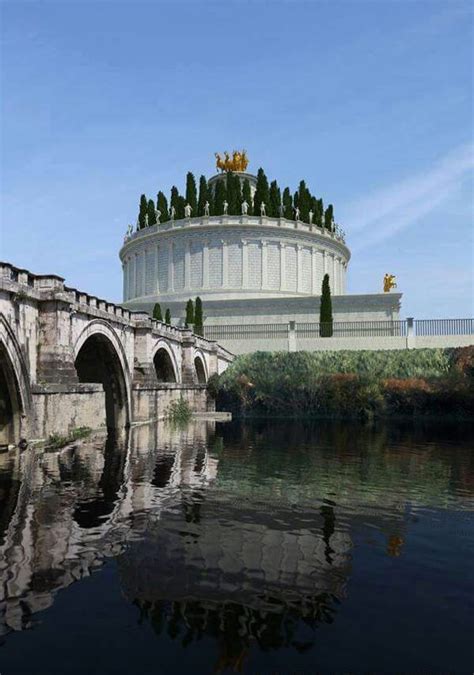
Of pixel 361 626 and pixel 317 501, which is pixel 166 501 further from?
pixel 361 626

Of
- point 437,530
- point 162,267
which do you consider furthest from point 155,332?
point 162,267

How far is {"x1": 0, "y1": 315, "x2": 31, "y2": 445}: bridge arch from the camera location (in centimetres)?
1619

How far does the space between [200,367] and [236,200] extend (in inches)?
1216

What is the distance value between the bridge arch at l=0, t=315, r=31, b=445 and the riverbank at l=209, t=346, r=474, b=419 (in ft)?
82.4

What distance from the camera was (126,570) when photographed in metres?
7.27

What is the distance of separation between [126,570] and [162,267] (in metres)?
62.3

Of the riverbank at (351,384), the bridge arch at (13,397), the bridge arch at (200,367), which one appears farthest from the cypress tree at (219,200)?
the bridge arch at (13,397)

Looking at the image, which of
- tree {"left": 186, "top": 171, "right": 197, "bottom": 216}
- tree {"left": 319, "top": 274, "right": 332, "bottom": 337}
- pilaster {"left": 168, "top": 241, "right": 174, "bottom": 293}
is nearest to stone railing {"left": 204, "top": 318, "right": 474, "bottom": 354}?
tree {"left": 319, "top": 274, "right": 332, "bottom": 337}

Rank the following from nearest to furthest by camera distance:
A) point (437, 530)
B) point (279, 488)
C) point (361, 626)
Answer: point (361, 626), point (437, 530), point (279, 488)

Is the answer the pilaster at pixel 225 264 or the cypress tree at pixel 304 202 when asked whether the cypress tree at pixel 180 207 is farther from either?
the cypress tree at pixel 304 202

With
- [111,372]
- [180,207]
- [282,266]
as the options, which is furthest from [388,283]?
[111,372]

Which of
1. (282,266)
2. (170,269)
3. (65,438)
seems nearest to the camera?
(65,438)

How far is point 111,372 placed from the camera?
Answer: 25469mm

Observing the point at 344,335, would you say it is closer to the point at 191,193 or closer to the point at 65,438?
the point at 191,193
